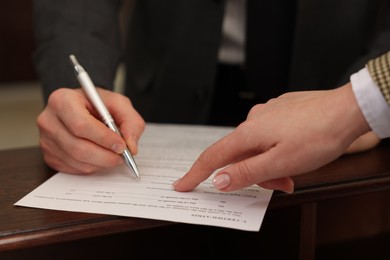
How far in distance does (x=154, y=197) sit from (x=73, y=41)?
1.55 feet

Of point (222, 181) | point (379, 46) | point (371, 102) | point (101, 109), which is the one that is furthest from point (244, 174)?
point (379, 46)

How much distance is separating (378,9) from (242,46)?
1.04 feet

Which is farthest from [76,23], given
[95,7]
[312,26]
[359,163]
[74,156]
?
[359,163]

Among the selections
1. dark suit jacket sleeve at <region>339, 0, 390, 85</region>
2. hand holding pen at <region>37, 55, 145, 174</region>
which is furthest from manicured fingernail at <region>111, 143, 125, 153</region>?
dark suit jacket sleeve at <region>339, 0, 390, 85</region>

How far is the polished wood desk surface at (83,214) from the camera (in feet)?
1.58

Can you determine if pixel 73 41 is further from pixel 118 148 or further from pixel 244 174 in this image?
pixel 244 174

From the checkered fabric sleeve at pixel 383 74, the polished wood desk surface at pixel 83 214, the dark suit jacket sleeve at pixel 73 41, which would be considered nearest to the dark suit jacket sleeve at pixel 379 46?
the polished wood desk surface at pixel 83 214

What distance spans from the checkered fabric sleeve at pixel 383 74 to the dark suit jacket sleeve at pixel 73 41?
0.50 m

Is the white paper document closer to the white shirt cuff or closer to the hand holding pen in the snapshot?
the hand holding pen

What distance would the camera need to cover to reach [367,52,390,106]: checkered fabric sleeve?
0.47 m

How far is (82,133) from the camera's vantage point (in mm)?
636

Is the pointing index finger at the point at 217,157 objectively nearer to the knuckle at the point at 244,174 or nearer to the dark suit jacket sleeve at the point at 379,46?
the knuckle at the point at 244,174

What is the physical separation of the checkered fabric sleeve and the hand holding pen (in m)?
0.33

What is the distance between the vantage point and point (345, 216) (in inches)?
24.9
